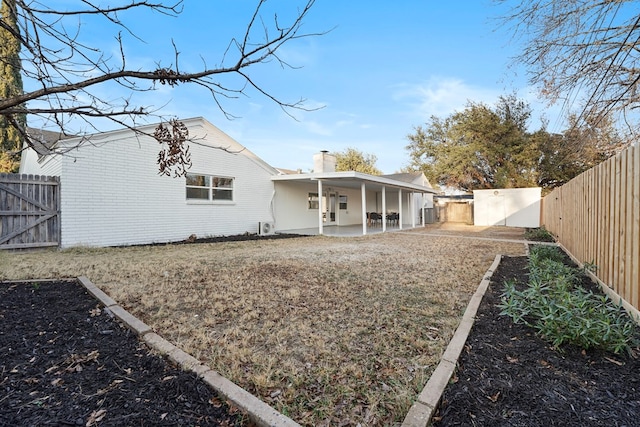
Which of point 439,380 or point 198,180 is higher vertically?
point 198,180

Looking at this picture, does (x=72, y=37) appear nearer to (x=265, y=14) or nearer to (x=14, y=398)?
(x=265, y=14)

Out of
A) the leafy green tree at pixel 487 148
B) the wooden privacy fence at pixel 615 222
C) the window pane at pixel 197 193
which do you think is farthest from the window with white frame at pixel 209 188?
the leafy green tree at pixel 487 148

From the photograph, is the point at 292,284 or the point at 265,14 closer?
the point at 265,14

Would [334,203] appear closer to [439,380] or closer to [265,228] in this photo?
[265,228]

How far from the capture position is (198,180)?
11375 millimetres

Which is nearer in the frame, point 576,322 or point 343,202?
point 576,322

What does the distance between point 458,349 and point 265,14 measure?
285 cm

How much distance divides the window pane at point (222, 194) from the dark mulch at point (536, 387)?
419 inches

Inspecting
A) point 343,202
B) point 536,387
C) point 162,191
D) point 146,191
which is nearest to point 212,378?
point 536,387

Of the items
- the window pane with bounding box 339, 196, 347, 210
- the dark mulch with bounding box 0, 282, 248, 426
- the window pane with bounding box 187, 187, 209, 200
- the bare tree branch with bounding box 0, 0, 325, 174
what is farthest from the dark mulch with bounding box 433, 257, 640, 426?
the window pane with bounding box 339, 196, 347, 210

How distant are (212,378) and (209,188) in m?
10.3

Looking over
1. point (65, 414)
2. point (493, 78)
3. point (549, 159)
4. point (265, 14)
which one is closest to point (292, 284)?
point (65, 414)

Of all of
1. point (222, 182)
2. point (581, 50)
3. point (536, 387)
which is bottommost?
point (536, 387)

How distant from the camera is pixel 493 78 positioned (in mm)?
5734
